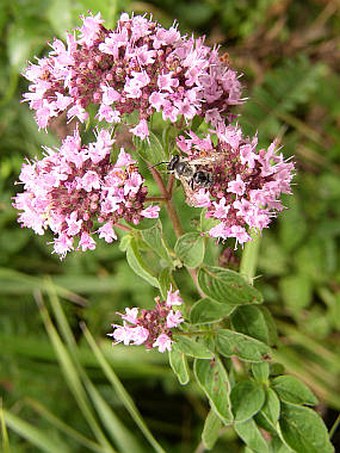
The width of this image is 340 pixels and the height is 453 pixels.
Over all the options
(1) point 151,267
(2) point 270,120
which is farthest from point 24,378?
(2) point 270,120

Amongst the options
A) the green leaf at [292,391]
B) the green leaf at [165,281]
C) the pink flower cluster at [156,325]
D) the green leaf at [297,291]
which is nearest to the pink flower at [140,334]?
the pink flower cluster at [156,325]

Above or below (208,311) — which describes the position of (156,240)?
above

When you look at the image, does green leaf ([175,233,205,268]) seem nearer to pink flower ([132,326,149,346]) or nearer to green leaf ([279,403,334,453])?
pink flower ([132,326,149,346])

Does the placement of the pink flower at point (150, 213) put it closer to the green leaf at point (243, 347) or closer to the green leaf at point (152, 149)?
the green leaf at point (152, 149)

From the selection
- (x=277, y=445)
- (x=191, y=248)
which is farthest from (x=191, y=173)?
(x=277, y=445)

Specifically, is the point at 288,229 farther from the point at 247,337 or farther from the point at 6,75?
the point at 6,75

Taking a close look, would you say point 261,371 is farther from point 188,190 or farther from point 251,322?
point 188,190

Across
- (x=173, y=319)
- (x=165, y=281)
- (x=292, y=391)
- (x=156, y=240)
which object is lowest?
(x=292, y=391)

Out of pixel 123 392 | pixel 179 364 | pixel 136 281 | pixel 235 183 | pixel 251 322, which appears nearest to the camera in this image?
pixel 235 183

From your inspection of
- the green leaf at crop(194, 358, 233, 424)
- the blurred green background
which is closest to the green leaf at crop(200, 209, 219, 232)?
the green leaf at crop(194, 358, 233, 424)
